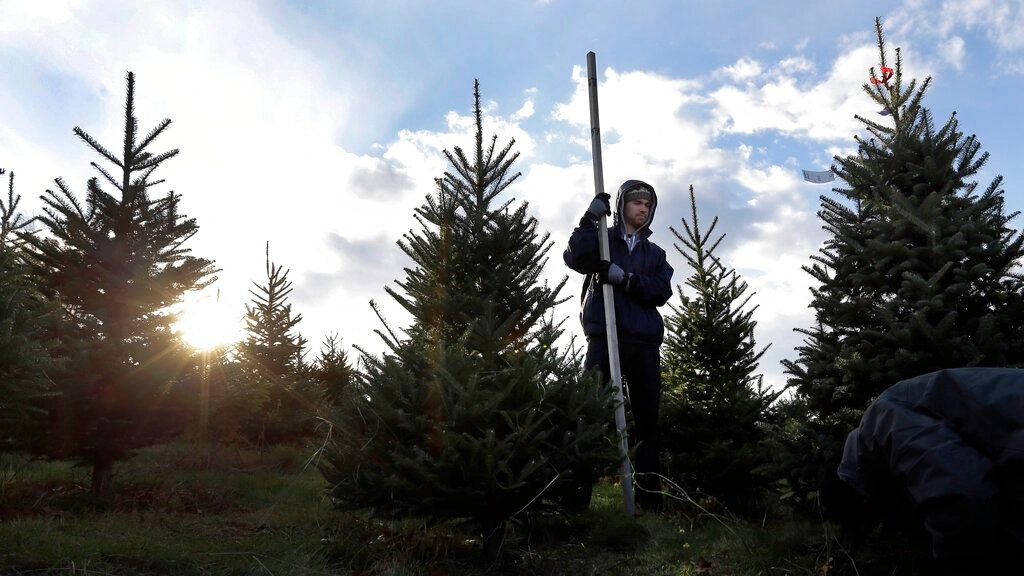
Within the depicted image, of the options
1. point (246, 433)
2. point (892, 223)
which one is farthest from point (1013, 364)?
point (246, 433)

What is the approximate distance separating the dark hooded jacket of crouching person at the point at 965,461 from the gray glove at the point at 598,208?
346 centimetres

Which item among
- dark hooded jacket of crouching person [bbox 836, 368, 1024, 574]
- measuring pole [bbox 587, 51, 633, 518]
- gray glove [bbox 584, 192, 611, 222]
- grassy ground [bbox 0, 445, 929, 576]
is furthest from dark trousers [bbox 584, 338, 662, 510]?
dark hooded jacket of crouching person [bbox 836, 368, 1024, 574]

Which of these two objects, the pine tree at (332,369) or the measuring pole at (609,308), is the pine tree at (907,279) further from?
the pine tree at (332,369)

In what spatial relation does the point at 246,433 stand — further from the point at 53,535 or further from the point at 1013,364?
the point at 1013,364

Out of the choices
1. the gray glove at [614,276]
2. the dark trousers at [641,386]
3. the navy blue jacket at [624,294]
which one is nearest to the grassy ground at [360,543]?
the dark trousers at [641,386]

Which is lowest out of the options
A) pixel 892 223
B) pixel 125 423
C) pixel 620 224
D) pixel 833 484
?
pixel 833 484

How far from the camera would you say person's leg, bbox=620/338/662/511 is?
18.6 ft

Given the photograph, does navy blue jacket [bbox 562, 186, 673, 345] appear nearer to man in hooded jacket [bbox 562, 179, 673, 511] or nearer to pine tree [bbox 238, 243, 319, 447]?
man in hooded jacket [bbox 562, 179, 673, 511]

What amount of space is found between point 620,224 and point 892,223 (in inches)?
92.8

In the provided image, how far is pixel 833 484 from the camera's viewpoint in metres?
3.21

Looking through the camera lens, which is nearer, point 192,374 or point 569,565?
point 569,565

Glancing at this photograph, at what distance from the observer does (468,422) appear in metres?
3.99

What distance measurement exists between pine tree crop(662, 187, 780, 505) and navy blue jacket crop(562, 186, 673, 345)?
3.57 feet

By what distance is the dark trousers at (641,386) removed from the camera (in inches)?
224
